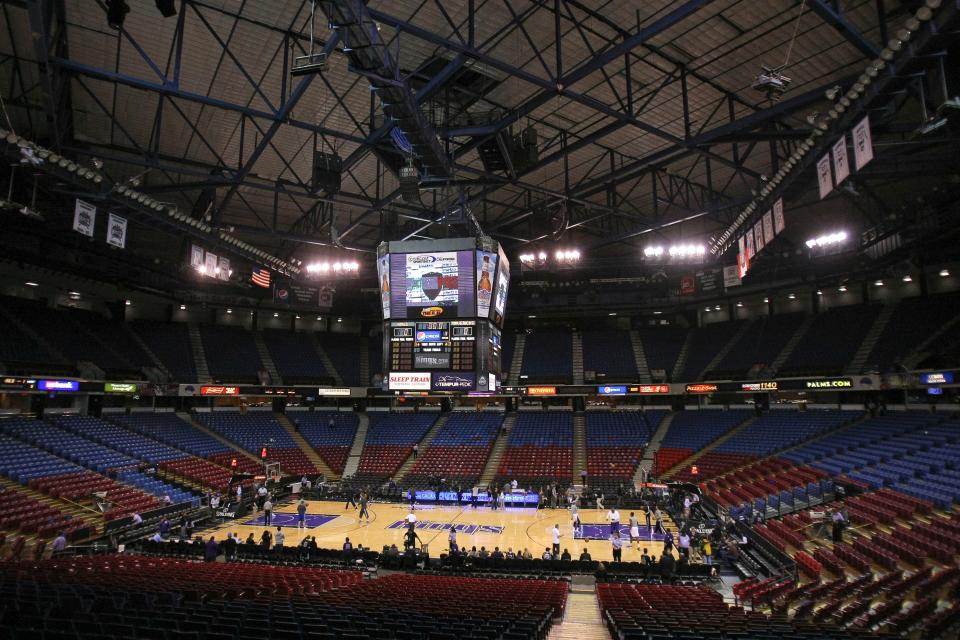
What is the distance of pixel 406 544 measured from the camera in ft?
60.1

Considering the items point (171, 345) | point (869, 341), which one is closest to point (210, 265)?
point (171, 345)

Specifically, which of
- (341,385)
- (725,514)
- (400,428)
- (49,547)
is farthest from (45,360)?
(725,514)

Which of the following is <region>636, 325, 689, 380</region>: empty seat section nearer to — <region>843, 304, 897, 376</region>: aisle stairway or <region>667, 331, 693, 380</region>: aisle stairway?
<region>667, 331, 693, 380</region>: aisle stairway

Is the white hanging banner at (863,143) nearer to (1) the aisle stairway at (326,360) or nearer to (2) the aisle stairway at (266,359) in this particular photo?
(1) the aisle stairway at (326,360)

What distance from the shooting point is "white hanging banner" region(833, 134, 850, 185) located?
501 inches

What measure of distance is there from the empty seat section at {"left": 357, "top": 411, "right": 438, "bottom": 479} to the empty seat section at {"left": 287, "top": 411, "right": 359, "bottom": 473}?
1423mm

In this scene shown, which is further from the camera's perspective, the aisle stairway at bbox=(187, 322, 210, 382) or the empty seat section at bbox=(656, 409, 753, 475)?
the aisle stairway at bbox=(187, 322, 210, 382)

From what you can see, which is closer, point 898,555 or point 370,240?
point 898,555

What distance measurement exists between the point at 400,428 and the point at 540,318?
17.3 metres

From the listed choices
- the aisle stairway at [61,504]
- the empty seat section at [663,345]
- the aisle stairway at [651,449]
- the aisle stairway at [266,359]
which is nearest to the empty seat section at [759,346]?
the empty seat section at [663,345]

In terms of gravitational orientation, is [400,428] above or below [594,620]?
above

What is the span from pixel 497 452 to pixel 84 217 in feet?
90.4

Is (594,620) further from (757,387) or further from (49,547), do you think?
(757,387)

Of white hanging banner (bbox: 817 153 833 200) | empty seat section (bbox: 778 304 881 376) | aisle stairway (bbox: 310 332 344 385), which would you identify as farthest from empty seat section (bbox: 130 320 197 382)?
empty seat section (bbox: 778 304 881 376)
